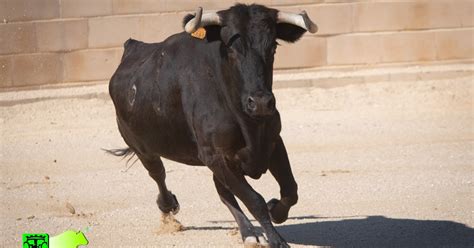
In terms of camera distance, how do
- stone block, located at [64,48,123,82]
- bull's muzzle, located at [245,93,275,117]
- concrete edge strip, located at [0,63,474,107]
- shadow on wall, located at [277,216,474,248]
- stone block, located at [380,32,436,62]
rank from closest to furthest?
bull's muzzle, located at [245,93,275,117] → shadow on wall, located at [277,216,474,248] → concrete edge strip, located at [0,63,474,107] → stone block, located at [64,48,123,82] → stone block, located at [380,32,436,62]

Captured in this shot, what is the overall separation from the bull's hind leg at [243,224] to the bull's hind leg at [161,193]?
1188mm

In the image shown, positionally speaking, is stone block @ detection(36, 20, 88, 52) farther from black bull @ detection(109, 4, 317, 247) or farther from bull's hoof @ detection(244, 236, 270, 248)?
bull's hoof @ detection(244, 236, 270, 248)

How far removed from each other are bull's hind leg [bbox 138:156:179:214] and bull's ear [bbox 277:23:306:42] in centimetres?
188

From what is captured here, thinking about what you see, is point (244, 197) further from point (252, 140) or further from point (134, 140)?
point (134, 140)

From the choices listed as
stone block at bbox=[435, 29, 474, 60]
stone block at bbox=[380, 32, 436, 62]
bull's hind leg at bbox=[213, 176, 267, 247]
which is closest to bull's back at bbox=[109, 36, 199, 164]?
bull's hind leg at bbox=[213, 176, 267, 247]

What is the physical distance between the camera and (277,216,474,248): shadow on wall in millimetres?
7914

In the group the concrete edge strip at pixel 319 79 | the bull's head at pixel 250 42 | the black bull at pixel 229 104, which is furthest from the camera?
the concrete edge strip at pixel 319 79

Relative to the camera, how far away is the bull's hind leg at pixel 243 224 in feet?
24.4

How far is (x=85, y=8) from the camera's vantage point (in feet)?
48.6

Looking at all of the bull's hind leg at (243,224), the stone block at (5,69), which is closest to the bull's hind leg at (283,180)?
the bull's hind leg at (243,224)

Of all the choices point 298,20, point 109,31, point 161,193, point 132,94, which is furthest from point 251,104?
point 109,31

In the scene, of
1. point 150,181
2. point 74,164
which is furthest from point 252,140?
point 74,164

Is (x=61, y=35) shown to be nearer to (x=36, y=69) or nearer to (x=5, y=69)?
(x=36, y=69)

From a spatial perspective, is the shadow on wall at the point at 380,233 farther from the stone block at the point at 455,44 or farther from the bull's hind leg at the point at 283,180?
the stone block at the point at 455,44
